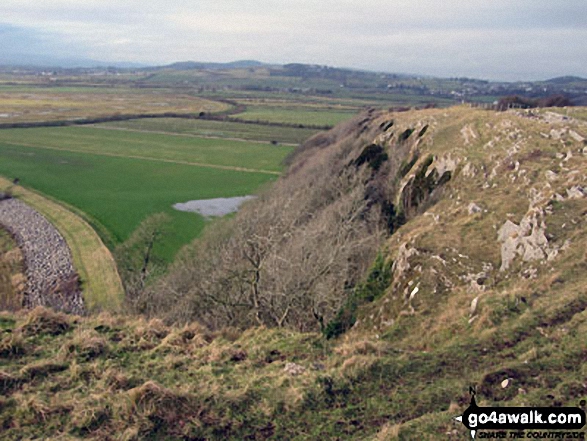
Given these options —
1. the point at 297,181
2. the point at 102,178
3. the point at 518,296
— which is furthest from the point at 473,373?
the point at 102,178

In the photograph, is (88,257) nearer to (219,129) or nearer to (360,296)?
(360,296)

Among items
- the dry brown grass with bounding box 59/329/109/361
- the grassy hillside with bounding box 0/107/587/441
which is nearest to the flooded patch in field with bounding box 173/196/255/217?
the grassy hillside with bounding box 0/107/587/441

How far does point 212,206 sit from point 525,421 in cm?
6023

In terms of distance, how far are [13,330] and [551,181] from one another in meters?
26.5

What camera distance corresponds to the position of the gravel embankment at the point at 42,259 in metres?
38.7

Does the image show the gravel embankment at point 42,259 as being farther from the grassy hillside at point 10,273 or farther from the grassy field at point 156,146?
the grassy field at point 156,146

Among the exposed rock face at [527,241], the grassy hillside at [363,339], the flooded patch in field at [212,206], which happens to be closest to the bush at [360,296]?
the grassy hillside at [363,339]

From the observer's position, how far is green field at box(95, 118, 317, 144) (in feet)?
411

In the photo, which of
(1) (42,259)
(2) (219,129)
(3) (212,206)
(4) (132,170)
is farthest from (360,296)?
(2) (219,129)

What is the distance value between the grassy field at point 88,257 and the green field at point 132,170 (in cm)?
203

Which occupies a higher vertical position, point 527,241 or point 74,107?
point 74,107

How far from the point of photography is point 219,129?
135 meters

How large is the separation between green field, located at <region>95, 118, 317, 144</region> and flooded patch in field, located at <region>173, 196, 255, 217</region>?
54.1m

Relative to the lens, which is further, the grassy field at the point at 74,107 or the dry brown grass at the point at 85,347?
the grassy field at the point at 74,107
